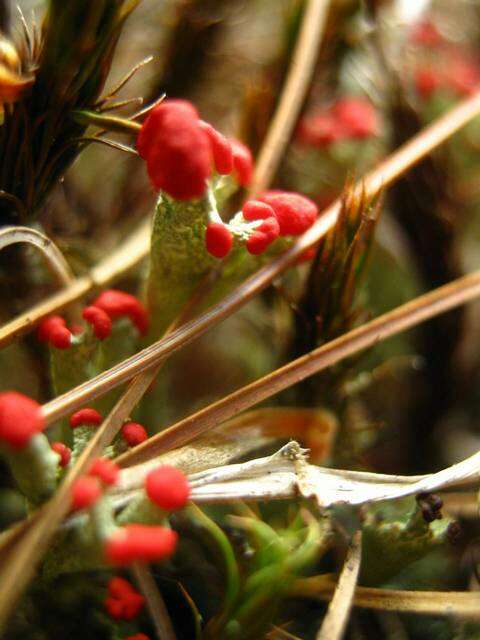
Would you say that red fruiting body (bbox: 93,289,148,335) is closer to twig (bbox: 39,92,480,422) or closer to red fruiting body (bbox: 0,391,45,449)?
twig (bbox: 39,92,480,422)

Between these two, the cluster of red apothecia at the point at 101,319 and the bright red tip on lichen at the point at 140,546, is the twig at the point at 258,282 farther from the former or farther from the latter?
the bright red tip on lichen at the point at 140,546

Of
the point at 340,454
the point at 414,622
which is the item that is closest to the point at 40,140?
the point at 340,454

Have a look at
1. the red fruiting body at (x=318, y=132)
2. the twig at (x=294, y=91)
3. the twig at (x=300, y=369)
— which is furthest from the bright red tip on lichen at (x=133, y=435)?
the red fruiting body at (x=318, y=132)

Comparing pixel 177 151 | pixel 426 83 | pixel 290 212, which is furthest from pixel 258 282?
pixel 426 83

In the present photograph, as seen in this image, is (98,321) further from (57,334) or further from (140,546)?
(140,546)

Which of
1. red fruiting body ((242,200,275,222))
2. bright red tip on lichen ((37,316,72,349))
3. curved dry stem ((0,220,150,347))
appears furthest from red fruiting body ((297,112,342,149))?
bright red tip on lichen ((37,316,72,349))

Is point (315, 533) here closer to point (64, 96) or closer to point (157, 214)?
point (157, 214)
